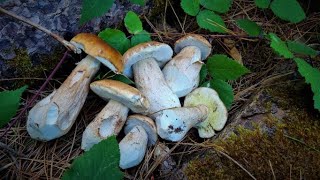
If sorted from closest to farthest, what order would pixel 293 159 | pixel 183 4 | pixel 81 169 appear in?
pixel 81 169, pixel 293 159, pixel 183 4

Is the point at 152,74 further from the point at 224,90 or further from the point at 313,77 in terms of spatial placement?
the point at 313,77

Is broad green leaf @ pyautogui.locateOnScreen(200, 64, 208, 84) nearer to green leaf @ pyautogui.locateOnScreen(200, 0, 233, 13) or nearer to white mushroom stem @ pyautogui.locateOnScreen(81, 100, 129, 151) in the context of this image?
green leaf @ pyautogui.locateOnScreen(200, 0, 233, 13)

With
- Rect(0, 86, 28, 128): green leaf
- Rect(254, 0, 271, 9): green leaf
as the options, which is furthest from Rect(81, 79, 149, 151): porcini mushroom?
Rect(254, 0, 271, 9): green leaf

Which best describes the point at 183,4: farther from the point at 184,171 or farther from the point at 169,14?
the point at 184,171

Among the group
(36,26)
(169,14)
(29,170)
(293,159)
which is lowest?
(293,159)

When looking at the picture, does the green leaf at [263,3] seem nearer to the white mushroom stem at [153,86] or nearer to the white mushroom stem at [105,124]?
the white mushroom stem at [153,86]

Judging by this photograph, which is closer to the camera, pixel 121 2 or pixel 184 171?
pixel 184 171

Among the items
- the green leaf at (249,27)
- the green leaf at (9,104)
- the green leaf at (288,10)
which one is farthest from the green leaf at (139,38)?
the green leaf at (9,104)

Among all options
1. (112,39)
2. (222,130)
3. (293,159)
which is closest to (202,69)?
(222,130)

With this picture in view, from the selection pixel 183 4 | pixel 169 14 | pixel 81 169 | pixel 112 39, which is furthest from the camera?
pixel 169 14
